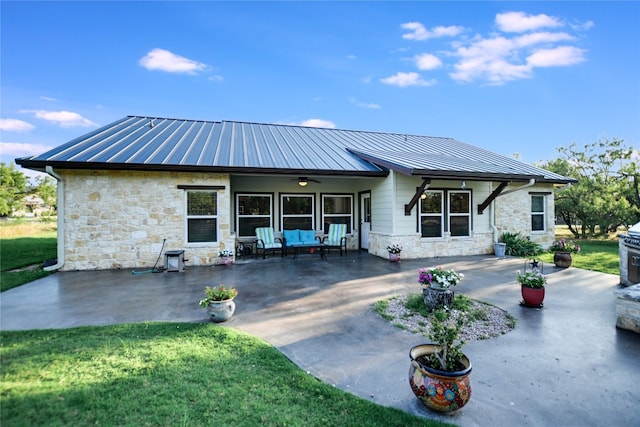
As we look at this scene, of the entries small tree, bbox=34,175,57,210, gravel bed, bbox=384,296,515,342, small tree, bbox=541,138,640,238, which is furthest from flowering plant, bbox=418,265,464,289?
small tree, bbox=34,175,57,210

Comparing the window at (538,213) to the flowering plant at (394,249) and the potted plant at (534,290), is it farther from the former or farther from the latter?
the potted plant at (534,290)

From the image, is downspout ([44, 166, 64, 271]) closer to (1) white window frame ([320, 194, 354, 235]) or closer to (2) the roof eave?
(2) the roof eave

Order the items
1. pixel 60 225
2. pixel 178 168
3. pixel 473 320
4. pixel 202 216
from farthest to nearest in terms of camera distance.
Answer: pixel 202 216 < pixel 178 168 < pixel 60 225 < pixel 473 320

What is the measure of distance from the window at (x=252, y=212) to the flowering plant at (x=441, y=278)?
7.02 m

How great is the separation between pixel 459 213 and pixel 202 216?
8.41 metres

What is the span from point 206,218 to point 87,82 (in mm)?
7096

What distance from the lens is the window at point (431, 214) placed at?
9586 millimetres

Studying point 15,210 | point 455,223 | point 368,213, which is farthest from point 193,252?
point 15,210

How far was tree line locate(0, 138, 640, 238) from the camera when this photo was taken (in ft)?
43.8

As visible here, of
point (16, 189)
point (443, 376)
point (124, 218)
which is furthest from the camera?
point (16, 189)

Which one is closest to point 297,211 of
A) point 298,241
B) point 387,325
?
point 298,241

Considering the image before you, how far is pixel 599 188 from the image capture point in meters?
14.1

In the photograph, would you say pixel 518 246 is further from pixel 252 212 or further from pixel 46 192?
pixel 46 192

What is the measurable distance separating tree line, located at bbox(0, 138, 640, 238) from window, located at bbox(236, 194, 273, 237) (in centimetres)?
1234
